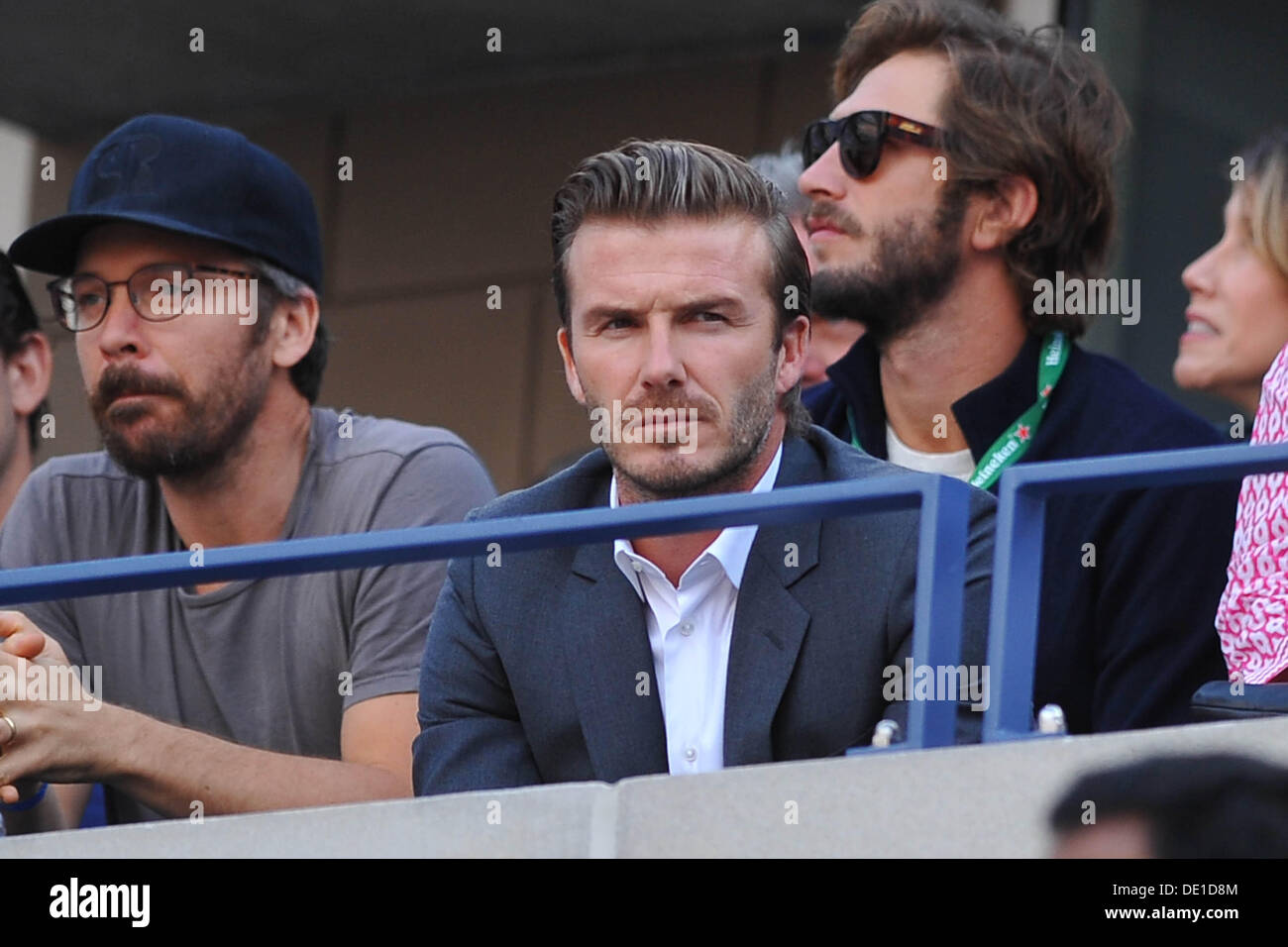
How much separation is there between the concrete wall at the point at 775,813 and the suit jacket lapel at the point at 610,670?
561 millimetres

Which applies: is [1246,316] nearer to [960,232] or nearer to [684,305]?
[960,232]

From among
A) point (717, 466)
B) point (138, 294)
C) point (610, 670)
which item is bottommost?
point (610, 670)

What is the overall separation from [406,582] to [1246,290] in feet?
5.74

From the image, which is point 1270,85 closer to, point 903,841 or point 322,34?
point 322,34

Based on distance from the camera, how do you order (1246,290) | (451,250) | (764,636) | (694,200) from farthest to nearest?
(451,250) → (1246,290) → (694,200) → (764,636)

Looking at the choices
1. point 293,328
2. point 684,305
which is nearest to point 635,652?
point 684,305

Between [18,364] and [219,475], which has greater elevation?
[18,364]

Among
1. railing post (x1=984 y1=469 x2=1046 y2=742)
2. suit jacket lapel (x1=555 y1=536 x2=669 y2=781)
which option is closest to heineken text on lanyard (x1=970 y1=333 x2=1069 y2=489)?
suit jacket lapel (x1=555 y1=536 x2=669 y2=781)

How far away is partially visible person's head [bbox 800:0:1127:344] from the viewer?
15.6 ft

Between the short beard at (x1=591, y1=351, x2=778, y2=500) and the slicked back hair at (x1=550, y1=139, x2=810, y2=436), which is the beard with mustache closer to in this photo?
the slicked back hair at (x1=550, y1=139, x2=810, y2=436)

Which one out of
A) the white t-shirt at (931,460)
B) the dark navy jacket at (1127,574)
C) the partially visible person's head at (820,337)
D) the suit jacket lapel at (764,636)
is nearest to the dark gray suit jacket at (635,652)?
the suit jacket lapel at (764,636)

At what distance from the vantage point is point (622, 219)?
3.71 meters

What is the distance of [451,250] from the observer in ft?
30.6
